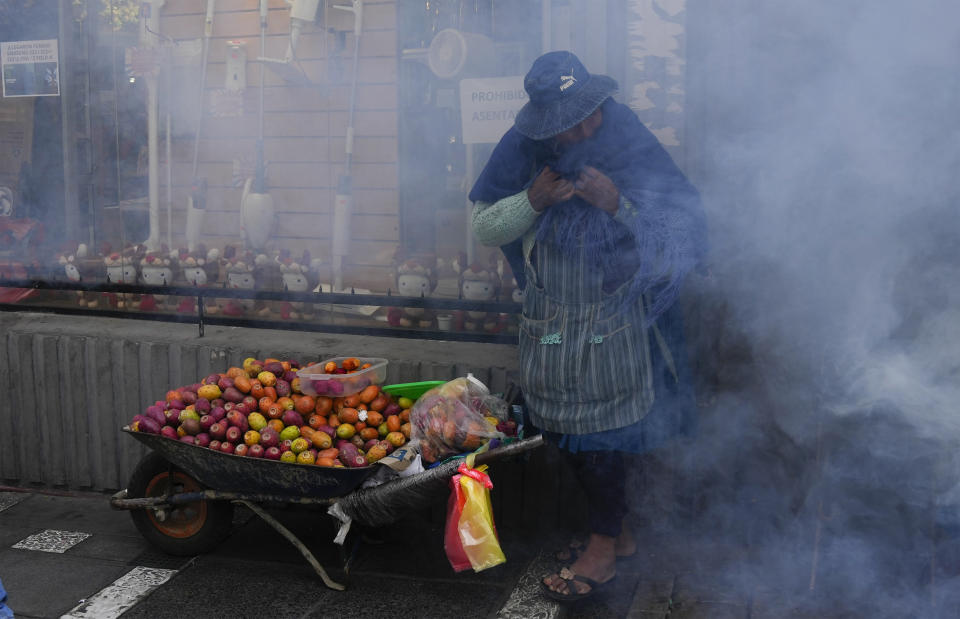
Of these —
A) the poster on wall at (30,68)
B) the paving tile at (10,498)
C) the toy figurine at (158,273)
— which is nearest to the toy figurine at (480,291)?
the toy figurine at (158,273)

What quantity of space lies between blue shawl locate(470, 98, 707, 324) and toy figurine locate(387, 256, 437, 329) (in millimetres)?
1196

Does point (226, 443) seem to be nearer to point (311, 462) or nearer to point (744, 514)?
point (311, 462)

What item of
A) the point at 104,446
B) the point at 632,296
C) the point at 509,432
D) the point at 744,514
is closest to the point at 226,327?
the point at 104,446

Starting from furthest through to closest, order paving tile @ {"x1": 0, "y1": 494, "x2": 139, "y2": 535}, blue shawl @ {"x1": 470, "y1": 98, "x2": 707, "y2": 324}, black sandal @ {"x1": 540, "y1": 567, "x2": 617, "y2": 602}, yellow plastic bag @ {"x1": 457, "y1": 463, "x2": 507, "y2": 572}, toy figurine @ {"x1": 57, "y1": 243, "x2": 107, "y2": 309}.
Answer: toy figurine @ {"x1": 57, "y1": 243, "x2": 107, "y2": 309}, paving tile @ {"x1": 0, "y1": 494, "x2": 139, "y2": 535}, black sandal @ {"x1": 540, "y1": 567, "x2": 617, "y2": 602}, blue shawl @ {"x1": 470, "y1": 98, "x2": 707, "y2": 324}, yellow plastic bag @ {"x1": 457, "y1": 463, "x2": 507, "y2": 572}

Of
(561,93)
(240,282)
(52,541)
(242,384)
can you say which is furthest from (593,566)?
(52,541)

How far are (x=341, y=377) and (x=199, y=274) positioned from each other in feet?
5.17

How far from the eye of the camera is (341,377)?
3.52m

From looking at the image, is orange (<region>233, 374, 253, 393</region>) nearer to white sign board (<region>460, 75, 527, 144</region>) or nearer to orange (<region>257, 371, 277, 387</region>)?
orange (<region>257, 371, 277, 387</region>)

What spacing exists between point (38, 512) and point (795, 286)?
12.5ft

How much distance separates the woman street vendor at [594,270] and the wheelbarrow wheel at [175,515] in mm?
1428

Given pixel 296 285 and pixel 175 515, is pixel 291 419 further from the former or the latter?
pixel 296 285

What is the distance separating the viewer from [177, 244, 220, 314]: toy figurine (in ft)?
15.3

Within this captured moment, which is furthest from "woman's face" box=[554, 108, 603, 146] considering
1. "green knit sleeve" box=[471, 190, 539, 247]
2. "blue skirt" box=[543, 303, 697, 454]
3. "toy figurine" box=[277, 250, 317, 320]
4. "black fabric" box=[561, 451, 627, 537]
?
"toy figurine" box=[277, 250, 317, 320]

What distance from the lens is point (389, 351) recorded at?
416cm
